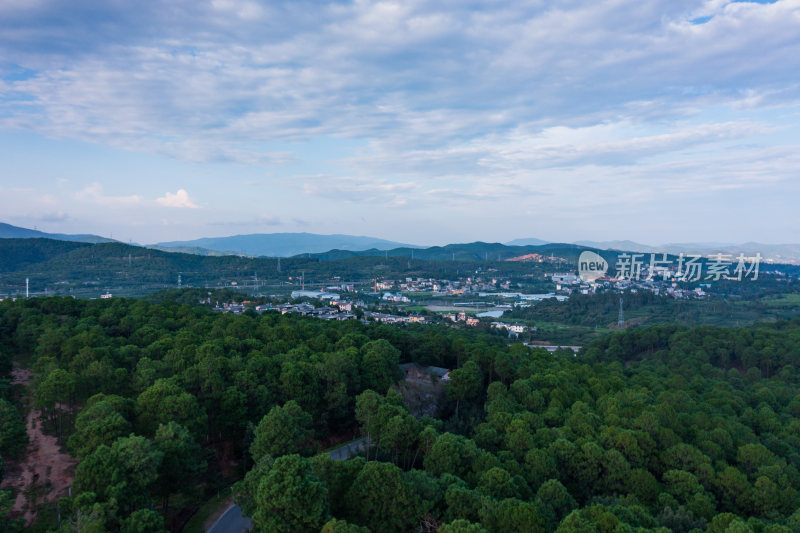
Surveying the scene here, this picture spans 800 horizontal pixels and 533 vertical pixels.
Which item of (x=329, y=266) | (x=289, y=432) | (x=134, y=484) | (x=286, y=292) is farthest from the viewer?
(x=329, y=266)

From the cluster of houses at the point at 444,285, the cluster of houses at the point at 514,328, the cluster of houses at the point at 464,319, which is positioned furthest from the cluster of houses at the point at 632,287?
the cluster of houses at the point at 514,328

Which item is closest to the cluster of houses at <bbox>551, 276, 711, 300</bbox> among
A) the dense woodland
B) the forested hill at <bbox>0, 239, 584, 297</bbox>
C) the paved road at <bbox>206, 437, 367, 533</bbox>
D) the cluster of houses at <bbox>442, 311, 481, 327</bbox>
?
the forested hill at <bbox>0, 239, 584, 297</bbox>

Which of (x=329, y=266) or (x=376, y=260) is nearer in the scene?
(x=329, y=266)

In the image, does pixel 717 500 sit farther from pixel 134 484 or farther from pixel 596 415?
pixel 134 484

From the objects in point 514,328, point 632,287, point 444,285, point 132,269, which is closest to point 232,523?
point 514,328

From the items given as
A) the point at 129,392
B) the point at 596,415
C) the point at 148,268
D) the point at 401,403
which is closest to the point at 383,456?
the point at 401,403

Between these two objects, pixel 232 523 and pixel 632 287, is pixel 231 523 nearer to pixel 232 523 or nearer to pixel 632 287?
pixel 232 523
